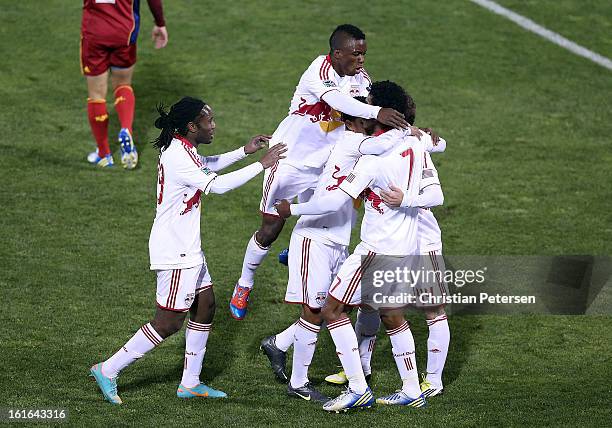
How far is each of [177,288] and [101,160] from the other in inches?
220

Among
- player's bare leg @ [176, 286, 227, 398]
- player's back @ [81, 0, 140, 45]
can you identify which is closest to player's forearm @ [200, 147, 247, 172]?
player's bare leg @ [176, 286, 227, 398]

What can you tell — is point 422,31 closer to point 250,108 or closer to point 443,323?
point 250,108

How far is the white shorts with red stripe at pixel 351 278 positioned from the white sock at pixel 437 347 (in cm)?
73

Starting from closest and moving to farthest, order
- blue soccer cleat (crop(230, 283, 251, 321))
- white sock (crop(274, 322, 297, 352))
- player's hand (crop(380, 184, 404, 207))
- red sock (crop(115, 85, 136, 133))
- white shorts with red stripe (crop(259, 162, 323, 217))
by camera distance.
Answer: player's hand (crop(380, 184, 404, 207)) → white sock (crop(274, 322, 297, 352)) → white shorts with red stripe (crop(259, 162, 323, 217)) → blue soccer cleat (crop(230, 283, 251, 321)) → red sock (crop(115, 85, 136, 133))

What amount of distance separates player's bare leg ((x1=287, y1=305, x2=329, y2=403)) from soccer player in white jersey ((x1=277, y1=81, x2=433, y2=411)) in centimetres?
22

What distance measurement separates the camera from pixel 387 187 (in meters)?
7.95

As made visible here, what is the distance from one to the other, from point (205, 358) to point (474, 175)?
5.21 metres

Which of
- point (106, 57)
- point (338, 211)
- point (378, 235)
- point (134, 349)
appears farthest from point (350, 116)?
point (106, 57)

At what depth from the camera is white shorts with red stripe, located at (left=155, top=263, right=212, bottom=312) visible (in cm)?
812

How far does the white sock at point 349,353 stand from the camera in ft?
26.6

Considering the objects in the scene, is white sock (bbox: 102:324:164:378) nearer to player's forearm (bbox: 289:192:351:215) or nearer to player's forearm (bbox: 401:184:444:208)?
player's forearm (bbox: 289:192:351:215)

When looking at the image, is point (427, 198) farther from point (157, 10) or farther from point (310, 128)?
point (157, 10)

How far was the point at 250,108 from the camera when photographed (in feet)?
48.9

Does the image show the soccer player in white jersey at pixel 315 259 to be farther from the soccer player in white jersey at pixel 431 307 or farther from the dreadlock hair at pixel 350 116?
the soccer player in white jersey at pixel 431 307
